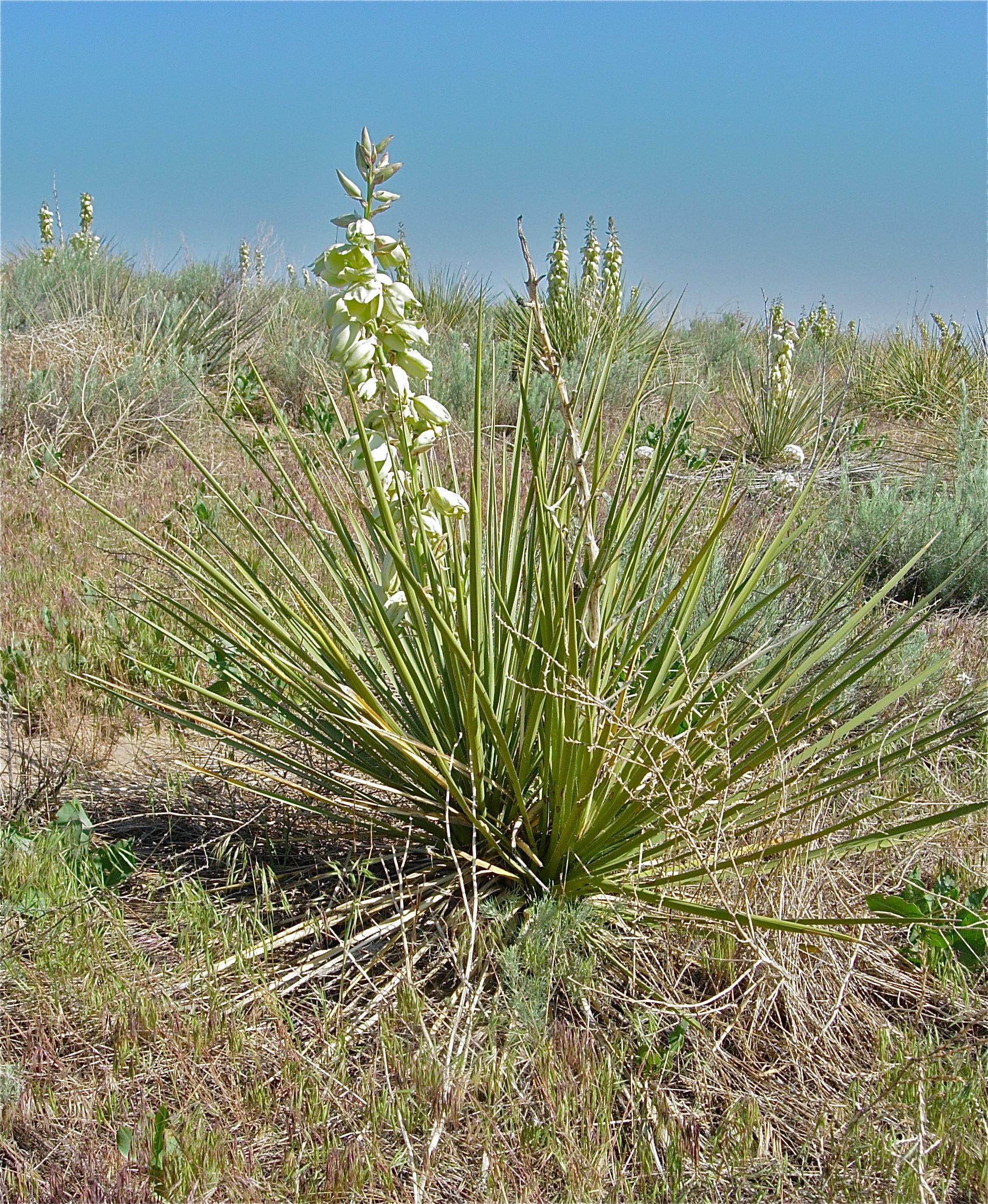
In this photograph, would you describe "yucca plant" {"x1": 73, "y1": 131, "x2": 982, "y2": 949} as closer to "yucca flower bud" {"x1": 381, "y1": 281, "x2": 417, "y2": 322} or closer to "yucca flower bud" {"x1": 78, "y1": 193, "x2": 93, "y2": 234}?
"yucca flower bud" {"x1": 381, "y1": 281, "x2": 417, "y2": 322}

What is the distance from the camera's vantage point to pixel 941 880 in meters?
2.17

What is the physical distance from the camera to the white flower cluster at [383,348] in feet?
5.89


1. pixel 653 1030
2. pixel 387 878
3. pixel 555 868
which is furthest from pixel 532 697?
pixel 653 1030

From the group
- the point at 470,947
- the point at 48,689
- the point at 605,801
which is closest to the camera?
the point at 470,947

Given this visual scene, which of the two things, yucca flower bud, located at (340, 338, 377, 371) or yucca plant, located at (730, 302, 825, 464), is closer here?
yucca flower bud, located at (340, 338, 377, 371)

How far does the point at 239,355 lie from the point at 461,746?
218 inches

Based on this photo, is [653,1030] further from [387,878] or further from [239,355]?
[239,355]

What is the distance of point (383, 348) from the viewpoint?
1.87 m

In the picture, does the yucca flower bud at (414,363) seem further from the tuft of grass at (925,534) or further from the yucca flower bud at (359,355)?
the tuft of grass at (925,534)

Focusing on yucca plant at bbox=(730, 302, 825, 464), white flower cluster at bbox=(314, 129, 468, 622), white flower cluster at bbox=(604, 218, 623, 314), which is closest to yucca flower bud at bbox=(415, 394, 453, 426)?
white flower cluster at bbox=(314, 129, 468, 622)

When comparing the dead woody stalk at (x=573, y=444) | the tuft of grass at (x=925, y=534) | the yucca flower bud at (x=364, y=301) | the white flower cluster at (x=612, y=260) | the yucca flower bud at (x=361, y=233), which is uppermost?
the white flower cluster at (x=612, y=260)

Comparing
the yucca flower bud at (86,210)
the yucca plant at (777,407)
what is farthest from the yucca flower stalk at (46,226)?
the yucca plant at (777,407)

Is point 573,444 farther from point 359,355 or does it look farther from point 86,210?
point 86,210

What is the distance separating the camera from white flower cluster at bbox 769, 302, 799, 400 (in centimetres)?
620
